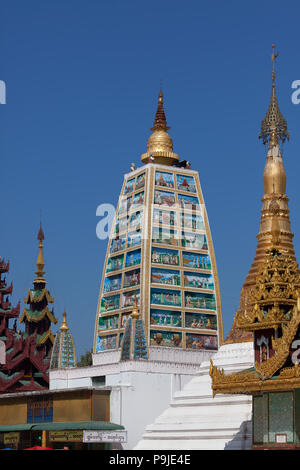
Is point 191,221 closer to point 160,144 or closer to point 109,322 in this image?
point 160,144

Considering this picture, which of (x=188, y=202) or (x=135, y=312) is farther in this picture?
(x=188, y=202)

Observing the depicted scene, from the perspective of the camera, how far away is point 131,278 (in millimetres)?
57062

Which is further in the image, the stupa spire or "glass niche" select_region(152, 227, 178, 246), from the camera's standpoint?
"glass niche" select_region(152, 227, 178, 246)

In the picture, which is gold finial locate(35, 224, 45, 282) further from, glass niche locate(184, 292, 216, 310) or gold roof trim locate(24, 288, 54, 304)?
glass niche locate(184, 292, 216, 310)

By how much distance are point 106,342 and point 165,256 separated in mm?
6752

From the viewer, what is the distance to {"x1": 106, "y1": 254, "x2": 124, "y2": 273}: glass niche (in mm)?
58650

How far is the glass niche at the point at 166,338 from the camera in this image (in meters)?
55.1

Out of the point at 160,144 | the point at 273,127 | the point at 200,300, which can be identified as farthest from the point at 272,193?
the point at 160,144

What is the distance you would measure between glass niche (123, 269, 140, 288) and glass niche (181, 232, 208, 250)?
3463mm

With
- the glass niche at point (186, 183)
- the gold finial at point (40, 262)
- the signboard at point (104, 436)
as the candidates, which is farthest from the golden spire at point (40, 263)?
the signboard at point (104, 436)

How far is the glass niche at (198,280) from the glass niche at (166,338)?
10.6 feet

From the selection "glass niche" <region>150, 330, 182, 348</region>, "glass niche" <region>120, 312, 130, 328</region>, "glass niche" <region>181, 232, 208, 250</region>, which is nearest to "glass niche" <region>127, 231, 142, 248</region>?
"glass niche" <region>181, 232, 208, 250</region>

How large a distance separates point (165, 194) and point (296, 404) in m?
28.3
